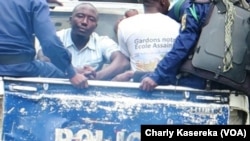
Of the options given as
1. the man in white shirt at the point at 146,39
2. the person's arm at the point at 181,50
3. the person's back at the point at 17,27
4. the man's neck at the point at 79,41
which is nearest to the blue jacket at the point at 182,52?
the person's arm at the point at 181,50

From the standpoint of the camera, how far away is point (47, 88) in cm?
399

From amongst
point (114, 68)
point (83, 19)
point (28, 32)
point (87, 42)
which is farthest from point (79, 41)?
point (28, 32)

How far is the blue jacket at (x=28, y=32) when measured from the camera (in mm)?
4336

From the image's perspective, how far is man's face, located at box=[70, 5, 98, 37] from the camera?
522cm

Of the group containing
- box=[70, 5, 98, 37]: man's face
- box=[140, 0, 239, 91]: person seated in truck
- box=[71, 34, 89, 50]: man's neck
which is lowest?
box=[140, 0, 239, 91]: person seated in truck

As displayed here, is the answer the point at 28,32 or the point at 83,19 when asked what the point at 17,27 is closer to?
the point at 28,32

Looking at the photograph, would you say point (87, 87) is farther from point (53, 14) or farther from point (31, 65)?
point (53, 14)

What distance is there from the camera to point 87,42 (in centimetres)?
524

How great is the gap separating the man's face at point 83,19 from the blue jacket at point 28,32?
74cm

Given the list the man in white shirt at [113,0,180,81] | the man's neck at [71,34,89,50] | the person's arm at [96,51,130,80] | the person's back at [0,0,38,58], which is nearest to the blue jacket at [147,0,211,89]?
the man in white shirt at [113,0,180,81]

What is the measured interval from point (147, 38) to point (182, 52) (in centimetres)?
44

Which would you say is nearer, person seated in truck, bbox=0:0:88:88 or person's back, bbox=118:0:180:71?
person seated in truck, bbox=0:0:88:88

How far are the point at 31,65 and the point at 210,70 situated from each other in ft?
4.02

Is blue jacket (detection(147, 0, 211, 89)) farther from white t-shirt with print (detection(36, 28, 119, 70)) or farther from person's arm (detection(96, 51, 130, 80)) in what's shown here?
white t-shirt with print (detection(36, 28, 119, 70))
